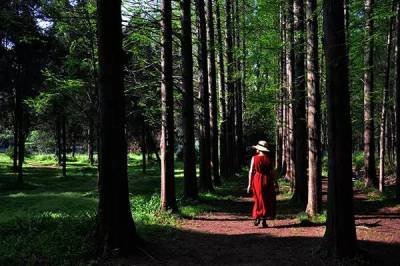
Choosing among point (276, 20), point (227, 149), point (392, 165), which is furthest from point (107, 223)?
point (392, 165)

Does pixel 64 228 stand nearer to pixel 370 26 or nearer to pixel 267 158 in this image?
pixel 267 158

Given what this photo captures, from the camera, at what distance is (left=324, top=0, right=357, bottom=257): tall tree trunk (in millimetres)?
7574

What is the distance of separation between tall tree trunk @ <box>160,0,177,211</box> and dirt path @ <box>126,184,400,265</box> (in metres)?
1.00

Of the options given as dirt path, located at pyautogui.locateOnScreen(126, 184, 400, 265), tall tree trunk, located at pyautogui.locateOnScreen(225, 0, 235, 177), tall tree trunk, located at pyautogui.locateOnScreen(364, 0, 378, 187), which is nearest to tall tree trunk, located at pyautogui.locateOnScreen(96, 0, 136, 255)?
dirt path, located at pyautogui.locateOnScreen(126, 184, 400, 265)

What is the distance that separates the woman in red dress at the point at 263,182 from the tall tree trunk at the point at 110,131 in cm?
416

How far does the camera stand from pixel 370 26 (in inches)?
677

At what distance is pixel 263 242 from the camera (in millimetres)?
9570

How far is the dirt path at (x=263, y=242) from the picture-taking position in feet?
26.1

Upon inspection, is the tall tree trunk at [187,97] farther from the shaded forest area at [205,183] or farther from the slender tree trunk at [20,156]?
the slender tree trunk at [20,156]

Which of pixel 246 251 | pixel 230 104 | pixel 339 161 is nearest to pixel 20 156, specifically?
pixel 230 104

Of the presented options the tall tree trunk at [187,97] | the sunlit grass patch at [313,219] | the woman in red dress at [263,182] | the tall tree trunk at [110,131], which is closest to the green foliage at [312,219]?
the sunlit grass patch at [313,219]

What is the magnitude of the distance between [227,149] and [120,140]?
2158 cm

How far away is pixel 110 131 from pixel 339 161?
142 inches

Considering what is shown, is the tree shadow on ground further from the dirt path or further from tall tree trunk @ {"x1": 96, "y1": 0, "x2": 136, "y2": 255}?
tall tree trunk @ {"x1": 96, "y1": 0, "x2": 136, "y2": 255}
